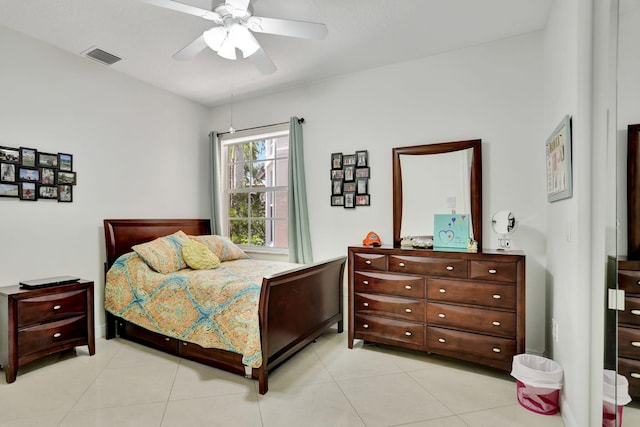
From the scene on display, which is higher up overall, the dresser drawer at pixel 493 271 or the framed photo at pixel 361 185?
the framed photo at pixel 361 185

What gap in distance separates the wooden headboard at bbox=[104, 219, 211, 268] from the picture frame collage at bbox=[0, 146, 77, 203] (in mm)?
467

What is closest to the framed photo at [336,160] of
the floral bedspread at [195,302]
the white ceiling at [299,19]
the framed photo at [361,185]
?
the framed photo at [361,185]

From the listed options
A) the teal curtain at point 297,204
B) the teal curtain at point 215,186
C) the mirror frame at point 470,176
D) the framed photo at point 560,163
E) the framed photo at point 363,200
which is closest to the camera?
the framed photo at point 560,163

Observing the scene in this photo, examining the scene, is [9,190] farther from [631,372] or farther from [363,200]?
[631,372]

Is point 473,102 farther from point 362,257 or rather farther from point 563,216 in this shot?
point 362,257

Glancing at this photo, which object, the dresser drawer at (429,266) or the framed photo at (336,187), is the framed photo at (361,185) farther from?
the dresser drawer at (429,266)

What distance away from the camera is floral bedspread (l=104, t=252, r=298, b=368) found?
2412 millimetres

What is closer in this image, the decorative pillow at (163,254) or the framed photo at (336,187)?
the decorative pillow at (163,254)

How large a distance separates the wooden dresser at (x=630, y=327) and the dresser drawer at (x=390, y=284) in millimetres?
1527

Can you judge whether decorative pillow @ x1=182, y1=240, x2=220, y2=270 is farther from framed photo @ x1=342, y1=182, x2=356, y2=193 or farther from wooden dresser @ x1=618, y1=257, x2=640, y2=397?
wooden dresser @ x1=618, y1=257, x2=640, y2=397

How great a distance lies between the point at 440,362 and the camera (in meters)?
2.79

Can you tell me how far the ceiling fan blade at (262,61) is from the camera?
2463mm

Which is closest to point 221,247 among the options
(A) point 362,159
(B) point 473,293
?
(A) point 362,159

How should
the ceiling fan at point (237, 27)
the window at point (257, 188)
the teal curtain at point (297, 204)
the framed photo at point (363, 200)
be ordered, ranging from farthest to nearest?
the window at point (257, 188)
the teal curtain at point (297, 204)
the framed photo at point (363, 200)
the ceiling fan at point (237, 27)
